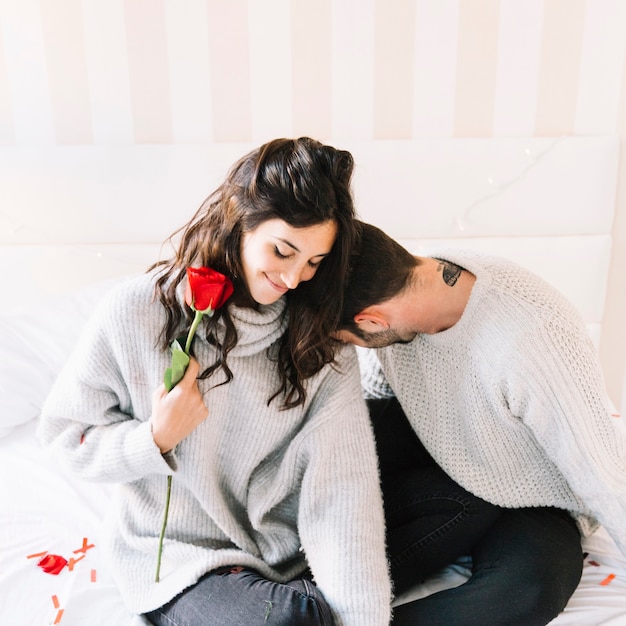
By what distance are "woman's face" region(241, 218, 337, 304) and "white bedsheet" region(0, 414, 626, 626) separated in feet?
1.99

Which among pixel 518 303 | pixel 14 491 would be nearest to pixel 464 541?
pixel 518 303

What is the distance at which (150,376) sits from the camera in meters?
1.15

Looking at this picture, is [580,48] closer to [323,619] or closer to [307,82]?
[307,82]

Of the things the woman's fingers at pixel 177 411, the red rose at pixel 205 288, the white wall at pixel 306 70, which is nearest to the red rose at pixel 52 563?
the woman's fingers at pixel 177 411

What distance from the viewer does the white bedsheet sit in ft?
3.66

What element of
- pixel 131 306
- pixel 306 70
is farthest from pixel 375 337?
pixel 306 70

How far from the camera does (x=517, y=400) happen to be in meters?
1.17

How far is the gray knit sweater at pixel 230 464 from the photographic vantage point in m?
1.12

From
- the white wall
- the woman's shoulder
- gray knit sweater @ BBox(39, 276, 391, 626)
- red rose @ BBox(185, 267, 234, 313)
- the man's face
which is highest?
the white wall

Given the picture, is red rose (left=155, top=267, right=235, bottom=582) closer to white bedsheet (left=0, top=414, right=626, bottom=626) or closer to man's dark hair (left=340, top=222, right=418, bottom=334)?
man's dark hair (left=340, top=222, right=418, bottom=334)

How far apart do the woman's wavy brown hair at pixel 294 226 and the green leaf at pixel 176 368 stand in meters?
0.09

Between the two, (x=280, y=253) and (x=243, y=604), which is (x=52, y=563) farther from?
(x=280, y=253)

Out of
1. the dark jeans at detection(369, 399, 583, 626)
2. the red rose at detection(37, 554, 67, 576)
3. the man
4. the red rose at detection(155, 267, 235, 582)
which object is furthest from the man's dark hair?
the red rose at detection(37, 554, 67, 576)

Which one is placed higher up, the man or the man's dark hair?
the man's dark hair
